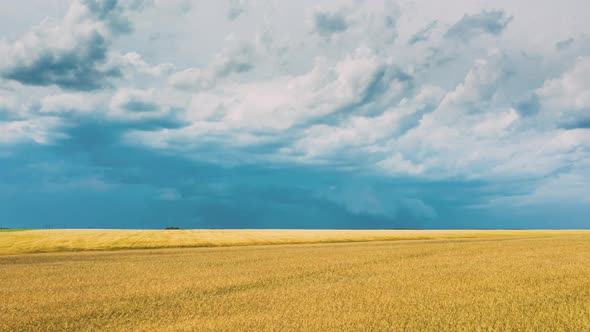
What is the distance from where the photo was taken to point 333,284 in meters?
15.0

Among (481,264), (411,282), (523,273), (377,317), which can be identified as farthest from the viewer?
(481,264)

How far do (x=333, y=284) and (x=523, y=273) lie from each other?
25.0 ft

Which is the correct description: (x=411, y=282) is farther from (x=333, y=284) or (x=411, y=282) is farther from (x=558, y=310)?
(x=558, y=310)

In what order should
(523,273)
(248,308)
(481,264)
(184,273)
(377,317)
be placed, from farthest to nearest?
→ (481,264) → (184,273) → (523,273) → (248,308) → (377,317)

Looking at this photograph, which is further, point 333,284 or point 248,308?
point 333,284

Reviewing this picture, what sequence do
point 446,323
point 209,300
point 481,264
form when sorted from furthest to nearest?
1. point 481,264
2. point 209,300
3. point 446,323

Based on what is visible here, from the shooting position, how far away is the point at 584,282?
14.8 m

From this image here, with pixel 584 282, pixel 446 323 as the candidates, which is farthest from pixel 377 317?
pixel 584 282

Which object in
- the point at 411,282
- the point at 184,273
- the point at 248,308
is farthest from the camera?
the point at 184,273

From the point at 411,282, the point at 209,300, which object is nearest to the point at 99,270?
the point at 209,300

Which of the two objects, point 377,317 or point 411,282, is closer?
point 377,317

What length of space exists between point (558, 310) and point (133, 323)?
982cm

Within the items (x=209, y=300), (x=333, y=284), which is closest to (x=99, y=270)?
(x=209, y=300)

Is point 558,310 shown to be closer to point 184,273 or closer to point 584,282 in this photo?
point 584,282
